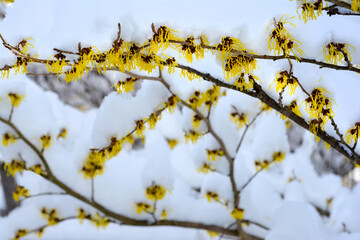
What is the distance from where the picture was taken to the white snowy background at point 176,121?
4.47 feet

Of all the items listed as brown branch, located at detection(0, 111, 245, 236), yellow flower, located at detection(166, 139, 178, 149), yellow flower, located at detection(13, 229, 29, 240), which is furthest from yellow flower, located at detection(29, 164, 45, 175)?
yellow flower, located at detection(166, 139, 178, 149)

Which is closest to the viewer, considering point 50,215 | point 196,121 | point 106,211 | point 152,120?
point 152,120

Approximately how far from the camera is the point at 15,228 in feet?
9.09

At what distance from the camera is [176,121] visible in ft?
11.1

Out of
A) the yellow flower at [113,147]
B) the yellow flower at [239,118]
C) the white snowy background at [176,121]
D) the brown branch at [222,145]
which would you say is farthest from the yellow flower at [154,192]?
the yellow flower at [239,118]

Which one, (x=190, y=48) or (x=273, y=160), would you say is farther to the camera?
(x=273, y=160)

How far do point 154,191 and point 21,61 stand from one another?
127 cm

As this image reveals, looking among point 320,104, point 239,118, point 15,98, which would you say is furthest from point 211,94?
point 15,98

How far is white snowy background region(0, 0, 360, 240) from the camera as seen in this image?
136 cm

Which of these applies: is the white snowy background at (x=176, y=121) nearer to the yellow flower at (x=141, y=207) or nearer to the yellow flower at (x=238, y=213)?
the yellow flower at (x=141, y=207)

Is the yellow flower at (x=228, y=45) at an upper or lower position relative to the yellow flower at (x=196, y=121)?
lower

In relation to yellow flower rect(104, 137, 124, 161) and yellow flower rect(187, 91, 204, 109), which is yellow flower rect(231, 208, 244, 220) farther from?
yellow flower rect(104, 137, 124, 161)

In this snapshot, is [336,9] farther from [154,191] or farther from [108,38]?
[154,191]

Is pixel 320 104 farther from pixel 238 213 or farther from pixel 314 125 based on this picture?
pixel 238 213
